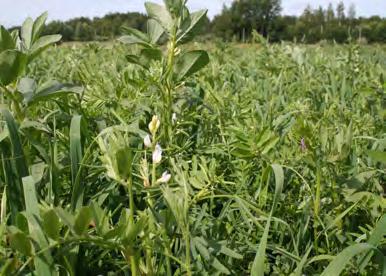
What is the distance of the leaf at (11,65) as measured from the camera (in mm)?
811

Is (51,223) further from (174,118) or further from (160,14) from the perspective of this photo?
(160,14)

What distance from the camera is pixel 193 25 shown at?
977 millimetres

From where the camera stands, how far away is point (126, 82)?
1.31m

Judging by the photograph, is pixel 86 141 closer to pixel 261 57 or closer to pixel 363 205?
pixel 363 205

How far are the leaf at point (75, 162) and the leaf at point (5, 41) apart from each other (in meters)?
0.15

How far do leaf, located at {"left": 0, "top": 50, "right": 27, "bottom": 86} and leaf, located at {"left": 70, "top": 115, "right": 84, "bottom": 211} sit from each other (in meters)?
0.11

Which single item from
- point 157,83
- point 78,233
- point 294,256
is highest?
point 157,83

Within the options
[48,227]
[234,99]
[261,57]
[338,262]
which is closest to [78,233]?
[48,227]

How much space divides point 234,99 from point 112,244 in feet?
2.94

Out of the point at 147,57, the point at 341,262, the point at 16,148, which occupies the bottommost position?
the point at 341,262

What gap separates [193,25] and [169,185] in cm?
31

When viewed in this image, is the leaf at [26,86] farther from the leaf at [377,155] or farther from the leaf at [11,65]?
the leaf at [377,155]

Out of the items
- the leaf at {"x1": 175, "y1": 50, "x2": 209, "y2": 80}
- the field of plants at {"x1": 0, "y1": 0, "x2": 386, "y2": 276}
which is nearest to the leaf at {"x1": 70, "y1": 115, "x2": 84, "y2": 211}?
the field of plants at {"x1": 0, "y1": 0, "x2": 386, "y2": 276}

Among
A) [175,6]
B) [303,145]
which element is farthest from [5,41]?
[303,145]
